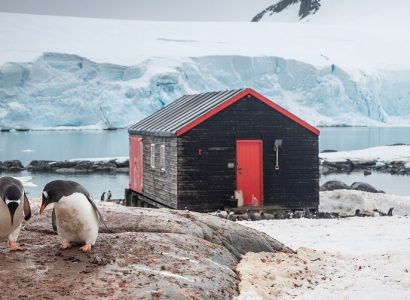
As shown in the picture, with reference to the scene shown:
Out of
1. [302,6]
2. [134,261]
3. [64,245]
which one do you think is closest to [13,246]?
[64,245]

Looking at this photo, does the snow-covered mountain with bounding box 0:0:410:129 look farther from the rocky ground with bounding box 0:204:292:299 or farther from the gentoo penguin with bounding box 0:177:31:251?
the gentoo penguin with bounding box 0:177:31:251

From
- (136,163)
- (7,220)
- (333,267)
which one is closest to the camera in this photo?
(7,220)

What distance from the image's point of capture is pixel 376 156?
50.1 metres

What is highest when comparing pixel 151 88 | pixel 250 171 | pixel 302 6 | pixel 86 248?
pixel 302 6

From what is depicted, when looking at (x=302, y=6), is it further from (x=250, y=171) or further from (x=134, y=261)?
(x=134, y=261)

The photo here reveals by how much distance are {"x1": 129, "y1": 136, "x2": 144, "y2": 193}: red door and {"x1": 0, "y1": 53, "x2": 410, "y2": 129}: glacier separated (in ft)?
129

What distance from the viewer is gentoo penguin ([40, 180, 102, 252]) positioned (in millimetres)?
6461

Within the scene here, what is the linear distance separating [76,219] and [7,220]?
2.04 feet

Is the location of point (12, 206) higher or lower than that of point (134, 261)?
higher

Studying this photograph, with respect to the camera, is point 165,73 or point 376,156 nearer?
point 376,156

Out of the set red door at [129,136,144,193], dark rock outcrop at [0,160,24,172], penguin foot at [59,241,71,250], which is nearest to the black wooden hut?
red door at [129,136,144,193]

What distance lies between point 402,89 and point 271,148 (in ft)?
201

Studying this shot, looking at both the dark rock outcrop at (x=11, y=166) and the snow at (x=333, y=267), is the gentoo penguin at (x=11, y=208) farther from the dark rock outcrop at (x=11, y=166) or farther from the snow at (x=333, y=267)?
the dark rock outcrop at (x=11, y=166)

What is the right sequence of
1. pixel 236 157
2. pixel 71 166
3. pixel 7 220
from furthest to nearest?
pixel 71 166, pixel 236 157, pixel 7 220
